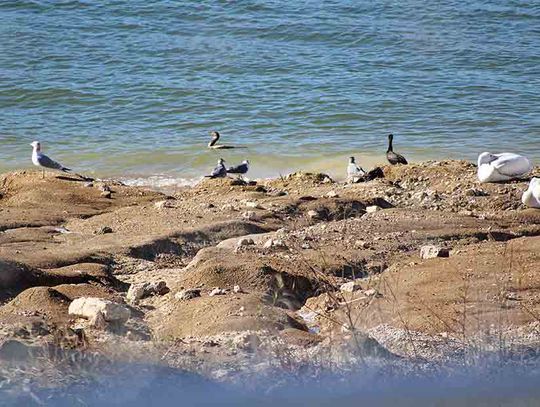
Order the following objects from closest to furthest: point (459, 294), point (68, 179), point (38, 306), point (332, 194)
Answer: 1. point (38, 306)
2. point (459, 294)
3. point (332, 194)
4. point (68, 179)

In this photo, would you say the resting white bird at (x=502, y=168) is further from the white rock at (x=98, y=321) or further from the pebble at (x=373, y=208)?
the white rock at (x=98, y=321)

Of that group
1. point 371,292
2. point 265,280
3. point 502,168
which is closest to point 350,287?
point 371,292

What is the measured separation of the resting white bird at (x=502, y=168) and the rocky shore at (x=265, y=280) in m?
0.17

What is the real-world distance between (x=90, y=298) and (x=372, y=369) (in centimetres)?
193

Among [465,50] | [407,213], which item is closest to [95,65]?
[465,50]

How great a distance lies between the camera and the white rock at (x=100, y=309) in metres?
6.17

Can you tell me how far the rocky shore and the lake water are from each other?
523cm

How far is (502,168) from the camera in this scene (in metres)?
11.3

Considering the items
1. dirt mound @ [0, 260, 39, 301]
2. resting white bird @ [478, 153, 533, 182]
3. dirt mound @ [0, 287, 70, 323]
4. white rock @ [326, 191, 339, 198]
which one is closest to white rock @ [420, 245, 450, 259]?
dirt mound @ [0, 287, 70, 323]

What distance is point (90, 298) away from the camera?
6.36 m

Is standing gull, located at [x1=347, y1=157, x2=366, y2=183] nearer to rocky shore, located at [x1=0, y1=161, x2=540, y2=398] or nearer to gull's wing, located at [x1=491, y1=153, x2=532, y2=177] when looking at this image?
rocky shore, located at [x1=0, y1=161, x2=540, y2=398]

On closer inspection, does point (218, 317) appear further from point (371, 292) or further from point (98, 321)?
point (371, 292)

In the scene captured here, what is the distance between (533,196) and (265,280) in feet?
12.5

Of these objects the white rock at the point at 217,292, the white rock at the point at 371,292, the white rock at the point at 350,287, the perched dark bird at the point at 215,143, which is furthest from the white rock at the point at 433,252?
the perched dark bird at the point at 215,143
